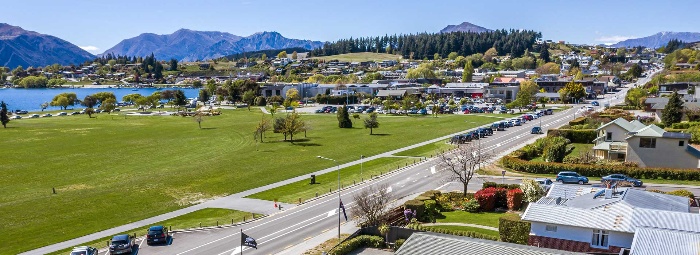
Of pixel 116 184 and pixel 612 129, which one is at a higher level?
pixel 612 129

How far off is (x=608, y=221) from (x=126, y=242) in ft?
101

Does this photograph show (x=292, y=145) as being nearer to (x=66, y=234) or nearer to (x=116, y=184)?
(x=116, y=184)

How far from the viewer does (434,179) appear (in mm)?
58000

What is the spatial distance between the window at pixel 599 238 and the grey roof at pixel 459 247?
602cm

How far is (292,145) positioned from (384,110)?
6030 centimetres

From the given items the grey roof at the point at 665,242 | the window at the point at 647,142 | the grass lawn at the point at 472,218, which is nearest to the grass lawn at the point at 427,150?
the window at the point at 647,142

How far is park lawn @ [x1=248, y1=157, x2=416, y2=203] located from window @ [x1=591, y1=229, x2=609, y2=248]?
88.2ft

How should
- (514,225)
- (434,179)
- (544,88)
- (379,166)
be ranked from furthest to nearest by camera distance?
(544,88), (379,166), (434,179), (514,225)

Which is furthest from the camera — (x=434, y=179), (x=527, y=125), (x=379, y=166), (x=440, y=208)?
(x=527, y=125)

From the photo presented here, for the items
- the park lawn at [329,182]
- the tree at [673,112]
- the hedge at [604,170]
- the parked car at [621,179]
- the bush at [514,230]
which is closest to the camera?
the bush at [514,230]

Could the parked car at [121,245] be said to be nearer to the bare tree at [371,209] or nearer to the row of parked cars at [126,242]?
the row of parked cars at [126,242]

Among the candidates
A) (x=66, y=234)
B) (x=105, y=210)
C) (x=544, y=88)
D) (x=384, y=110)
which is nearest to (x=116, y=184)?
(x=105, y=210)

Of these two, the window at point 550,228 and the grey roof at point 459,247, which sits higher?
the grey roof at point 459,247

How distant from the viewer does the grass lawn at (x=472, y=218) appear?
41.4 metres
